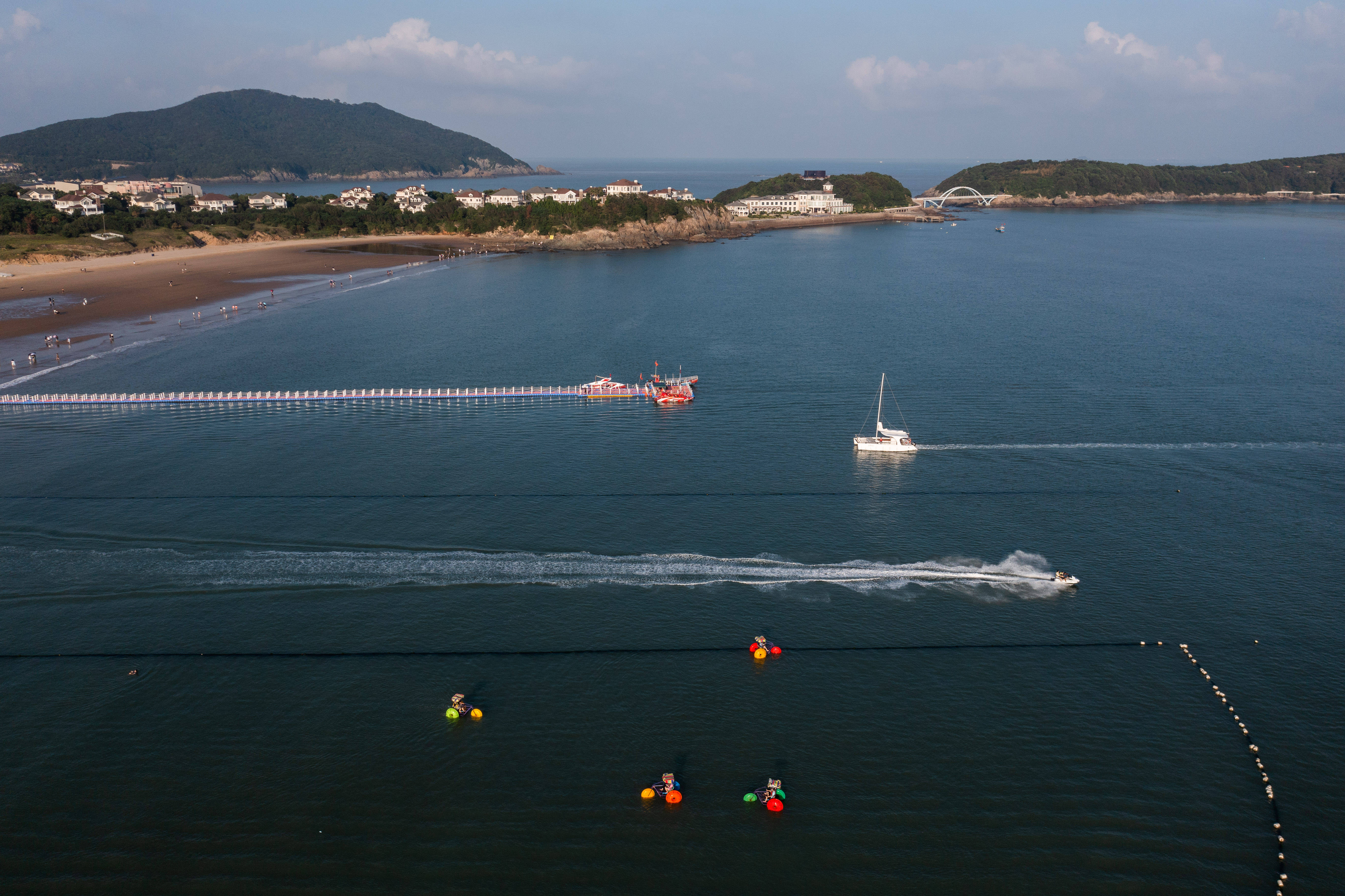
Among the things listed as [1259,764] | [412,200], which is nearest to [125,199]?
[412,200]

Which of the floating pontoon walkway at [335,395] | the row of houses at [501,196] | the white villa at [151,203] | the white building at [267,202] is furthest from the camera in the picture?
the white building at [267,202]

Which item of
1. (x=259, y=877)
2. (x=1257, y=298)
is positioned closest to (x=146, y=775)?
(x=259, y=877)

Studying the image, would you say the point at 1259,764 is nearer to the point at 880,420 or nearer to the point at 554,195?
the point at 880,420

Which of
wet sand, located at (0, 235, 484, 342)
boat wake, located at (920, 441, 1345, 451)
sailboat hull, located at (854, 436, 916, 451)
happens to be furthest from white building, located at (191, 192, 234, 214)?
boat wake, located at (920, 441, 1345, 451)

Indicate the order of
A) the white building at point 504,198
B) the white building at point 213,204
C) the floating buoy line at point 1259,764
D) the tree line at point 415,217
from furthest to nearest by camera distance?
the white building at point 213,204 → the white building at point 504,198 → the tree line at point 415,217 → the floating buoy line at point 1259,764

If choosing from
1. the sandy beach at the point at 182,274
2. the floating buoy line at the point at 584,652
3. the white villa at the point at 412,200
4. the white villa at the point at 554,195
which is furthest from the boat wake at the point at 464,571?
the white villa at the point at 412,200

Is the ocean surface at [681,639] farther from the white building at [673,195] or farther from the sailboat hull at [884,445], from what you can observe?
the white building at [673,195]
